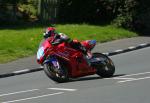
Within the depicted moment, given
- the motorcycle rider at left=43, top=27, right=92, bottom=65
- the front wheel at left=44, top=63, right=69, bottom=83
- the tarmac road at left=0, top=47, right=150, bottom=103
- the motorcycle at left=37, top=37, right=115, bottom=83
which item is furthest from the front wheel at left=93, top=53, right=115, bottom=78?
the front wheel at left=44, top=63, right=69, bottom=83

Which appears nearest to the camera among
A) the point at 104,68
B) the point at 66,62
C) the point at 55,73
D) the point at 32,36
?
the point at 55,73

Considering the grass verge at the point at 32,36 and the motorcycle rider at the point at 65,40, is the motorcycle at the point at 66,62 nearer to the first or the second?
the motorcycle rider at the point at 65,40

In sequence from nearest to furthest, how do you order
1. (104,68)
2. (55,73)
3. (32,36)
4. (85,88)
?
(85,88) → (55,73) → (104,68) → (32,36)

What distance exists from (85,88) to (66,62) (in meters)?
2.07

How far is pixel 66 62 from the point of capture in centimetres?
1638

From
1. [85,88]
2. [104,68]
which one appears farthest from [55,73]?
[85,88]

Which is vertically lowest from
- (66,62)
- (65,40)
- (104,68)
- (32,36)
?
(32,36)

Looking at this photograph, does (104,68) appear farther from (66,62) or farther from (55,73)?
(55,73)

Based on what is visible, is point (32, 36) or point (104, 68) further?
→ point (32, 36)

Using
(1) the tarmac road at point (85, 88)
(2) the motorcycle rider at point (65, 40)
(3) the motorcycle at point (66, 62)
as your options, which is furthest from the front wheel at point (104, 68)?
(2) the motorcycle rider at point (65, 40)

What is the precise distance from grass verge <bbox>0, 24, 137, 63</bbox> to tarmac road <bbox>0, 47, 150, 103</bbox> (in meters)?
4.58

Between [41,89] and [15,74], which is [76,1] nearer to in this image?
[15,74]

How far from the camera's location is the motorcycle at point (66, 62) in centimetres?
1608

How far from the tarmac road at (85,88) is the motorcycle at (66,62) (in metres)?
0.23
